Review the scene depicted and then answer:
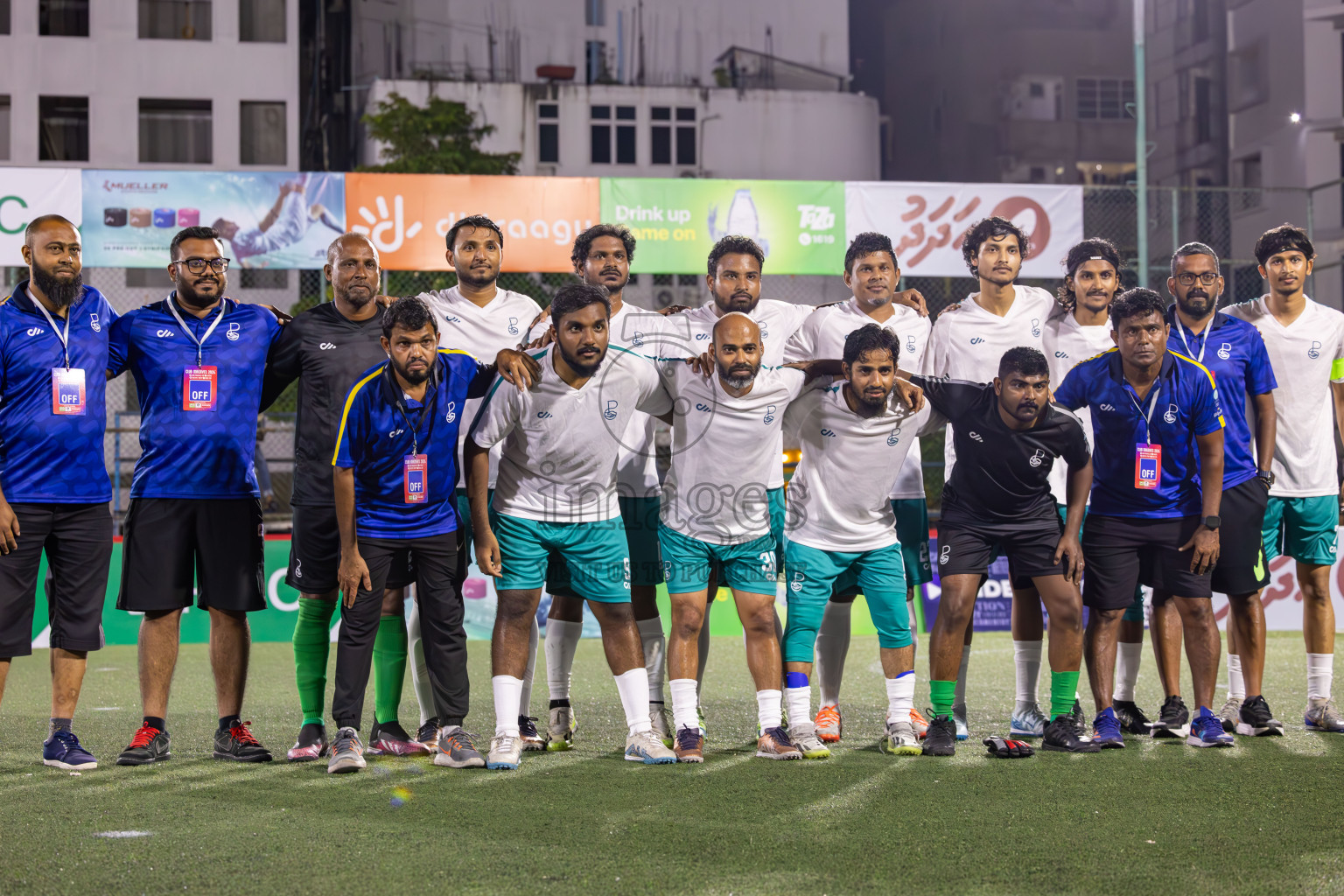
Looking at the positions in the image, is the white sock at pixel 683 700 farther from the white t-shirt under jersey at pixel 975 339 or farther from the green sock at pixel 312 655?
the white t-shirt under jersey at pixel 975 339

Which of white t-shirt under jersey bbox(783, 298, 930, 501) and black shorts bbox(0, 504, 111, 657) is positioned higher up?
white t-shirt under jersey bbox(783, 298, 930, 501)

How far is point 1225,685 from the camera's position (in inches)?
316

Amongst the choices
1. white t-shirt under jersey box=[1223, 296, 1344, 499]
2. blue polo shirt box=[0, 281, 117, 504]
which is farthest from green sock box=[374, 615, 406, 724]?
white t-shirt under jersey box=[1223, 296, 1344, 499]

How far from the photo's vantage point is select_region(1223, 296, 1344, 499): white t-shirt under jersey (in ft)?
21.9

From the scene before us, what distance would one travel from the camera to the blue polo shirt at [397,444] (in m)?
5.46

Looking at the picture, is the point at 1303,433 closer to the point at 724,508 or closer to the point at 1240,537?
the point at 1240,537

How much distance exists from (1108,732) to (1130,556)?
0.78 metres

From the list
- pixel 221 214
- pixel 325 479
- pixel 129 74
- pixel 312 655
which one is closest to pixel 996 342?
pixel 325 479

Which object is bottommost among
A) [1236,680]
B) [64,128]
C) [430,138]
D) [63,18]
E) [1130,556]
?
[1236,680]

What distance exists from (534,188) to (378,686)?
8323 mm

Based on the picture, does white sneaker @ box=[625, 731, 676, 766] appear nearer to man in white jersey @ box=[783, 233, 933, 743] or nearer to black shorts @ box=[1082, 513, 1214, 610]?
man in white jersey @ box=[783, 233, 933, 743]

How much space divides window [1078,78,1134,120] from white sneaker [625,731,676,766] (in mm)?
34002

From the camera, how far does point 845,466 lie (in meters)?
5.93

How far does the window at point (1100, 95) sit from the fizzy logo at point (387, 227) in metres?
Result: 27.5
